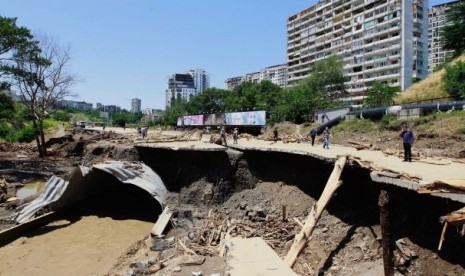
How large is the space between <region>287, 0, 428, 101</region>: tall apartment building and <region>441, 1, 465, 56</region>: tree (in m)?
19.1

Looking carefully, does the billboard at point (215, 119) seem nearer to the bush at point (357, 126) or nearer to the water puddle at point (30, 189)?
the bush at point (357, 126)

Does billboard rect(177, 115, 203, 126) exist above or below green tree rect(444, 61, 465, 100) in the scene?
below

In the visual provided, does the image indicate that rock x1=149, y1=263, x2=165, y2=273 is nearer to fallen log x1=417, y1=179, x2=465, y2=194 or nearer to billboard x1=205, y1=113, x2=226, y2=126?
fallen log x1=417, y1=179, x2=465, y2=194

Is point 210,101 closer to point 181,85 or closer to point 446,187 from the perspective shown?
point 446,187

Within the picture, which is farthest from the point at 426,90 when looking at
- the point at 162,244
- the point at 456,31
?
the point at 162,244

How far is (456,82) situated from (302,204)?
85.0 feet

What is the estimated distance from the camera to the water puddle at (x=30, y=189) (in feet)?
69.2

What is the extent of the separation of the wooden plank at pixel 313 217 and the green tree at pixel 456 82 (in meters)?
24.6

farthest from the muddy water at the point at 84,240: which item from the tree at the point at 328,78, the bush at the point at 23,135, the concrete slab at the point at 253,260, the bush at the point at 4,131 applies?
the bush at the point at 4,131

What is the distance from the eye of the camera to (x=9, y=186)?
72.9 feet

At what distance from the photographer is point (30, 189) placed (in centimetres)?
2283

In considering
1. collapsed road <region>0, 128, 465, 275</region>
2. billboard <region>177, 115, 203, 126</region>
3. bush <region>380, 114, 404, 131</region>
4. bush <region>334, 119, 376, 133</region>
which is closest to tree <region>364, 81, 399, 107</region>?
bush <region>334, 119, 376, 133</region>

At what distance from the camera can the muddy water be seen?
38.1ft

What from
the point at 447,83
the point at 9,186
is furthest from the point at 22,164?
the point at 447,83
